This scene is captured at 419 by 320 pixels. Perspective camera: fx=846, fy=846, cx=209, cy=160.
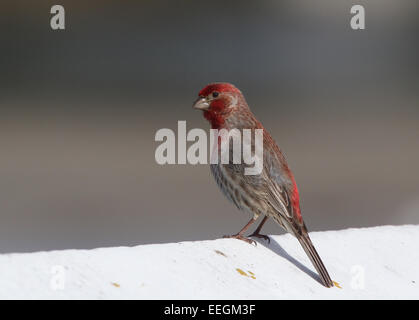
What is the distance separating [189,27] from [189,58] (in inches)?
17.5

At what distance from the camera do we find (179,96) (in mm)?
11586

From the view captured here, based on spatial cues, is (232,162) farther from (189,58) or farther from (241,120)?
(189,58)

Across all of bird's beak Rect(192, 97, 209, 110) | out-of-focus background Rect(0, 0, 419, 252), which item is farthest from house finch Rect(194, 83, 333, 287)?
out-of-focus background Rect(0, 0, 419, 252)

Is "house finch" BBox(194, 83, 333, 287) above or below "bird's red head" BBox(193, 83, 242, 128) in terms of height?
below

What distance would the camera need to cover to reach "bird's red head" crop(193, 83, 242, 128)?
4.16 m

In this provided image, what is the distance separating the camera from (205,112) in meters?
4.25

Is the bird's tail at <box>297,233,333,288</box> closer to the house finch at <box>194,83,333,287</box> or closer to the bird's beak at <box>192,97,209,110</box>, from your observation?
the house finch at <box>194,83,333,287</box>

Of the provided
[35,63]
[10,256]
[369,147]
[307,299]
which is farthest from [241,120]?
[369,147]

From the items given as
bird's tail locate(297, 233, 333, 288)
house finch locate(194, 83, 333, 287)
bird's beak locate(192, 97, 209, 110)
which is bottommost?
bird's tail locate(297, 233, 333, 288)

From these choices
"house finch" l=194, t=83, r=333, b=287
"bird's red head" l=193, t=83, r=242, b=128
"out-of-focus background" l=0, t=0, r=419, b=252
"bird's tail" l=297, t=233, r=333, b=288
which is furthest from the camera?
"out-of-focus background" l=0, t=0, r=419, b=252

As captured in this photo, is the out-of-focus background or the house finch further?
the out-of-focus background

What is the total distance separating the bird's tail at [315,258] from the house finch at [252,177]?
0.09 m

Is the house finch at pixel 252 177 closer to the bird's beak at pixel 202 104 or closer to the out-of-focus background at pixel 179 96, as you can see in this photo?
the bird's beak at pixel 202 104

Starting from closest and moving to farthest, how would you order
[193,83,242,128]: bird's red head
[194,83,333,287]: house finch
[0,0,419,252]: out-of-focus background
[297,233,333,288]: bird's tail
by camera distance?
[297,233,333,288]: bird's tail < [194,83,333,287]: house finch < [193,83,242,128]: bird's red head < [0,0,419,252]: out-of-focus background
